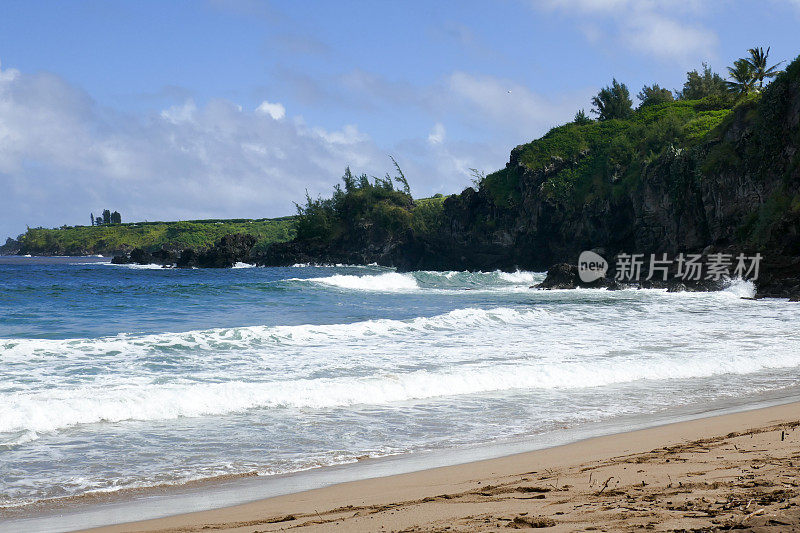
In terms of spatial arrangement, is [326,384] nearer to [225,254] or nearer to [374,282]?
[374,282]

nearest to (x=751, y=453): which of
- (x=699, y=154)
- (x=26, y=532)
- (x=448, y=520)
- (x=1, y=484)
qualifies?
(x=448, y=520)

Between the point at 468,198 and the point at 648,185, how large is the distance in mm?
22548

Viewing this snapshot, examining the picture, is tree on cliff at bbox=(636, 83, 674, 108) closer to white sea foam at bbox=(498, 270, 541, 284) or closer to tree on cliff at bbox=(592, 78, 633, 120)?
tree on cliff at bbox=(592, 78, 633, 120)

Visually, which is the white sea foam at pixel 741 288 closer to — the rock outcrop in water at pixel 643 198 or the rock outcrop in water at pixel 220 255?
the rock outcrop in water at pixel 643 198

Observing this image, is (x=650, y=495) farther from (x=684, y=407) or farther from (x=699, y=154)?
(x=699, y=154)

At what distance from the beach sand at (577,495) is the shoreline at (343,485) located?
26 millimetres

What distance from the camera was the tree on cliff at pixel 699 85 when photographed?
68.8m

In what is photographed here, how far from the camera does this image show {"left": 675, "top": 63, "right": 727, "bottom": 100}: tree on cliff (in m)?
68.8

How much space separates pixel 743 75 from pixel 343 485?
181ft

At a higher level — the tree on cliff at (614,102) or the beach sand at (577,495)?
the tree on cliff at (614,102)

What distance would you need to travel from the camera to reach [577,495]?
4.13 metres

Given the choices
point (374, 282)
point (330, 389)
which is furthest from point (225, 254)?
point (330, 389)

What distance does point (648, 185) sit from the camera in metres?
43.9

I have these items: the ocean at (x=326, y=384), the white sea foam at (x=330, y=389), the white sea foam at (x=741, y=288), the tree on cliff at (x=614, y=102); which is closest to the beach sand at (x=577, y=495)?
the ocean at (x=326, y=384)
